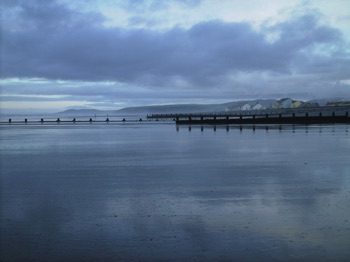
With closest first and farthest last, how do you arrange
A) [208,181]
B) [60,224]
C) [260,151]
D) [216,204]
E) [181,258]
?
1. [181,258]
2. [60,224]
3. [216,204]
4. [208,181]
5. [260,151]

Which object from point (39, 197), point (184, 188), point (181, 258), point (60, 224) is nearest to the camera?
point (181, 258)

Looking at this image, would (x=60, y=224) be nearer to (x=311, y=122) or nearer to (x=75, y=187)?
(x=75, y=187)

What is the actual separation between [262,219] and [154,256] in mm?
2734

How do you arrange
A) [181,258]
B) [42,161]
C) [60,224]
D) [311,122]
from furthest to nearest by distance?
[311,122]
[42,161]
[60,224]
[181,258]

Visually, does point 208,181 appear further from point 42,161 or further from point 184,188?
point 42,161

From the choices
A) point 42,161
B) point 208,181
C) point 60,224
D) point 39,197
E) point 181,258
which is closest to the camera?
point 181,258

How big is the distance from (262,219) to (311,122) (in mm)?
58030

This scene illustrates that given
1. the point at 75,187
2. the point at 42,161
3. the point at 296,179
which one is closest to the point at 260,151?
the point at 296,179

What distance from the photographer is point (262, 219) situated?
8172 millimetres

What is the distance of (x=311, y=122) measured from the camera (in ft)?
207

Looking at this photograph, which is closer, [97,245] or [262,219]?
[97,245]

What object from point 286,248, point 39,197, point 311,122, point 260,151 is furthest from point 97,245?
point 311,122

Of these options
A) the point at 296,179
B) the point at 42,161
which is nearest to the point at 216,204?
the point at 296,179

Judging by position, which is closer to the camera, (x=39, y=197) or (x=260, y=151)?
(x=39, y=197)
